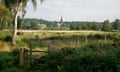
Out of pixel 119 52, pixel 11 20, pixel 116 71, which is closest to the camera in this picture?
pixel 116 71

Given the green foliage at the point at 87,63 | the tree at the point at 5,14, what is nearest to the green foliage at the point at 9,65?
the green foliage at the point at 87,63

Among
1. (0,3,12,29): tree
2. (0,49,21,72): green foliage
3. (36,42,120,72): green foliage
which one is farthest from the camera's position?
(0,3,12,29): tree

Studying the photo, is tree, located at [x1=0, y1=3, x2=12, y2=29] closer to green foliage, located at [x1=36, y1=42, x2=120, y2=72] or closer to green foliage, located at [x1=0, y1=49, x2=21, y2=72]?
green foliage, located at [x1=0, y1=49, x2=21, y2=72]

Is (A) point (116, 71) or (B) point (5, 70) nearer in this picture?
(A) point (116, 71)

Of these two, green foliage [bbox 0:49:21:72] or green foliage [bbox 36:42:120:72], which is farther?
green foliage [bbox 0:49:21:72]

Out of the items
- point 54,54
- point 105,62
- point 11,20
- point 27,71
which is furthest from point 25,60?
point 11,20

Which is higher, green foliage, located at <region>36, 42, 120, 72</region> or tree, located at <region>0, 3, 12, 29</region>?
tree, located at <region>0, 3, 12, 29</region>

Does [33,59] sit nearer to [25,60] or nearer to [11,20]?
[25,60]

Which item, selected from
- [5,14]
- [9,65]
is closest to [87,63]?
[9,65]

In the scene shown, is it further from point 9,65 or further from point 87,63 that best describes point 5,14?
point 87,63

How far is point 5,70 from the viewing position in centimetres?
1416

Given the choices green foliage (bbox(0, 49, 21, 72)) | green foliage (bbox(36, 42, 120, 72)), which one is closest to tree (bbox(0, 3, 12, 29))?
green foliage (bbox(0, 49, 21, 72))

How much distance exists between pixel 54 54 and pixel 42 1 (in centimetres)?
1851

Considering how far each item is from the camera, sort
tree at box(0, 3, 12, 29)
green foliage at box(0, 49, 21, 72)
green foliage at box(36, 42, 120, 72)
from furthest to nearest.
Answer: tree at box(0, 3, 12, 29) → green foliage at box(0, 49, 21, 72) → green foliage at box(36, 42, 120, 72)
